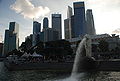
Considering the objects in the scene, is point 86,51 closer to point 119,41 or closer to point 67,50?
point 67,50

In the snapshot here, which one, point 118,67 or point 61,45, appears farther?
point 61,45

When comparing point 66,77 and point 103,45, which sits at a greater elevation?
point 103,45

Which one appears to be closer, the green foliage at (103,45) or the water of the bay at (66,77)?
the water of the bay at (66,77)

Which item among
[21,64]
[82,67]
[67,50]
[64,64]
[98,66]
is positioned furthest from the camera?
[67,50]

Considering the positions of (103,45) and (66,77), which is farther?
(103,45)

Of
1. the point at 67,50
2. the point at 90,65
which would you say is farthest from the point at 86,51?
the point at 67,50

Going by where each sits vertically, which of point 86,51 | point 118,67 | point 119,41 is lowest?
point 118,67

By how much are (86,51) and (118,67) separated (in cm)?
1186

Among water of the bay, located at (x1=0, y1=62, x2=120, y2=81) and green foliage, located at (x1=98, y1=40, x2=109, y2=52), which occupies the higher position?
green foliage, located at (x1=98, y1=40, x2=109, y2=52)

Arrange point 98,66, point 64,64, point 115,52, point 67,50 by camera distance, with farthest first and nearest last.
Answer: point 115,52, point 67,50, point 64,64, point 98,66

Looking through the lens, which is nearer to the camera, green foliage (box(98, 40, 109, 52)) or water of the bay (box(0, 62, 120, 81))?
water of the bay (box(0, 62, 120, 81))

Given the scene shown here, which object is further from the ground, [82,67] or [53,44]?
[53,44]

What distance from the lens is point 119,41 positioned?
18325 centimetres

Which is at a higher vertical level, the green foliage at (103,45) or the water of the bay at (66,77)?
the green foliage at (103,45)
